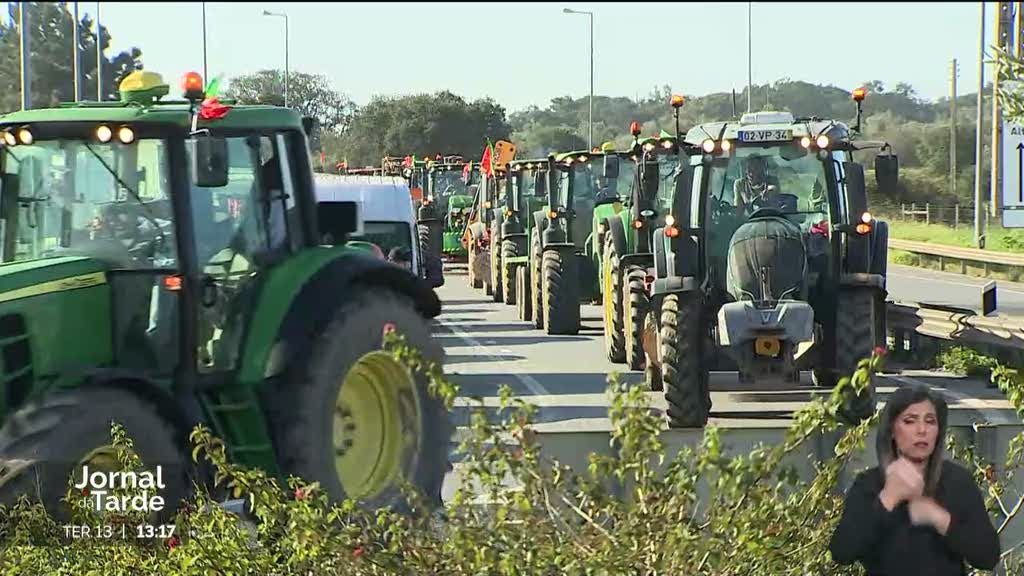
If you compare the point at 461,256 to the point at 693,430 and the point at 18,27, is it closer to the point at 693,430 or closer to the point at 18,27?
the point at 18,27

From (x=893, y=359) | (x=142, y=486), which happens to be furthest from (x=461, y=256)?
(x=142, y=486)

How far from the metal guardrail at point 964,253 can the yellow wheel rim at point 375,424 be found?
25.3 m

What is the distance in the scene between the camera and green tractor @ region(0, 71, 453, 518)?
748 centimetres

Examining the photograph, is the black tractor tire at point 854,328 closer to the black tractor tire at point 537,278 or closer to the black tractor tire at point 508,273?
the black tractor tire at point 537,278

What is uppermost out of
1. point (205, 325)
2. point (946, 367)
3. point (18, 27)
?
point (18, 27)

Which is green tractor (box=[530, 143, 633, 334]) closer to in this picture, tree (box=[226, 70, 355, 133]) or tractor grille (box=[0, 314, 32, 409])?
tree (box=[226, 70, 355, 133])

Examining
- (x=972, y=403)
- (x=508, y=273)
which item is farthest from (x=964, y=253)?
(x=972, y=403)

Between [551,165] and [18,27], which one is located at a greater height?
[18,27]

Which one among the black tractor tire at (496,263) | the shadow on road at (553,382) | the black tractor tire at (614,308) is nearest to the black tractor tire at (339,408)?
the shadow on road at (553,382)

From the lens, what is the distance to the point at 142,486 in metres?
6.89

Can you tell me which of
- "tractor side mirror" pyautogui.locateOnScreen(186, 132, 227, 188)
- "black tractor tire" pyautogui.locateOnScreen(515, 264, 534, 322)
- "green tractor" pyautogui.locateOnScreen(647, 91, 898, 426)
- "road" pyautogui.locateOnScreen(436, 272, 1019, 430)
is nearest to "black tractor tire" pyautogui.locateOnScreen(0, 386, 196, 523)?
"tractor side mirror" pyautogui.locateOnScreen(186, 132, 227, 188)

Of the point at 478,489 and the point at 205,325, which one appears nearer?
the point at 478,489

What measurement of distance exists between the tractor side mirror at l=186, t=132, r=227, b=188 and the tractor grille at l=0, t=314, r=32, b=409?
0.95m

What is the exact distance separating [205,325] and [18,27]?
21350 millimetres
